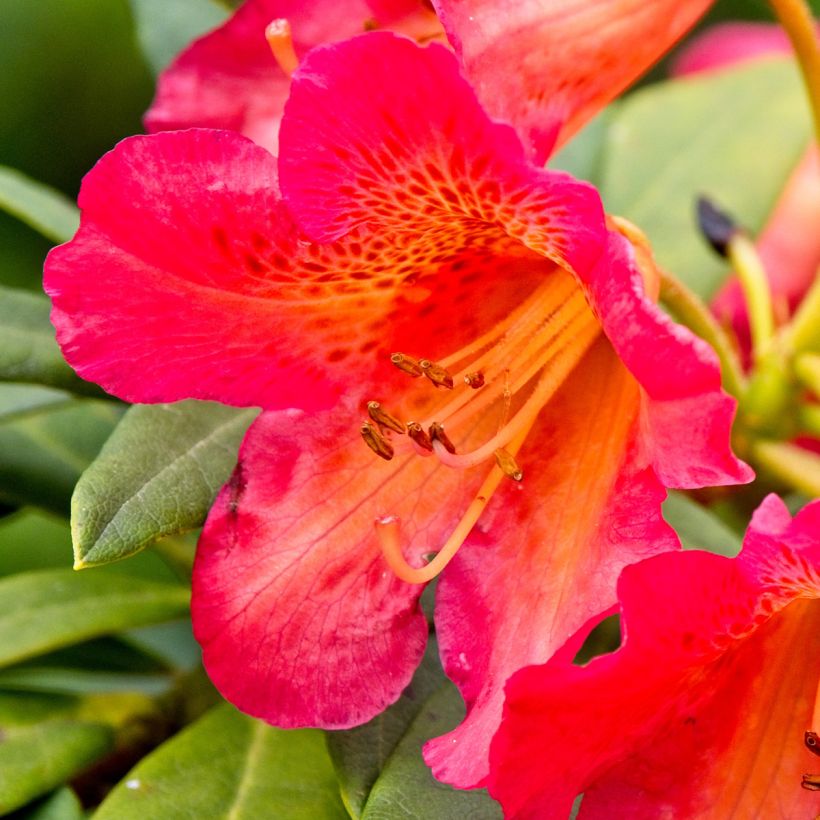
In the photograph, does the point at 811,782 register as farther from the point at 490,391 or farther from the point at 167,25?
the point at 167,25

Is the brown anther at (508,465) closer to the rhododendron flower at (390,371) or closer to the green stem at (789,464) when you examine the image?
the rhododendron flower at (390,371)

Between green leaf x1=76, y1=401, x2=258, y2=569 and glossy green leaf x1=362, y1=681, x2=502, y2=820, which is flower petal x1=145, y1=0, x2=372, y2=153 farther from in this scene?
glossy green leaf x1=362, y1=681, x2=502, y2=820

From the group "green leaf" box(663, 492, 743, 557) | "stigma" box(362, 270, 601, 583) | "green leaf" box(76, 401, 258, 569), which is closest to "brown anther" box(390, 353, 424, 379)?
"stigma" box(362, 270, 601, 583)

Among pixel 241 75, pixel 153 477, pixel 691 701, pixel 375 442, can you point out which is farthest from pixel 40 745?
pixel 241 75

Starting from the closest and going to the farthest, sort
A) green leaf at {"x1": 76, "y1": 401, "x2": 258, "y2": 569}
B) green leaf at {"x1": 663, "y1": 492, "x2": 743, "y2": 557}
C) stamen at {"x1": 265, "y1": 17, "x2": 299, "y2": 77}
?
green leaf at {"x1": 76, "y1": 401, "x2": 258, "y2": 569}
stamen at {"x1": 265, "y1": 17, "x2": 299, "y2": 77}
green leaf at {"x1": 663, "y1": 492, "x2": 743, "y2": 557}

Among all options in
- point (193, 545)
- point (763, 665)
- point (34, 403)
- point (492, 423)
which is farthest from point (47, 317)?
point (763, 665)

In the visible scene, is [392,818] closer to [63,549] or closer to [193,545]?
[193,545]
